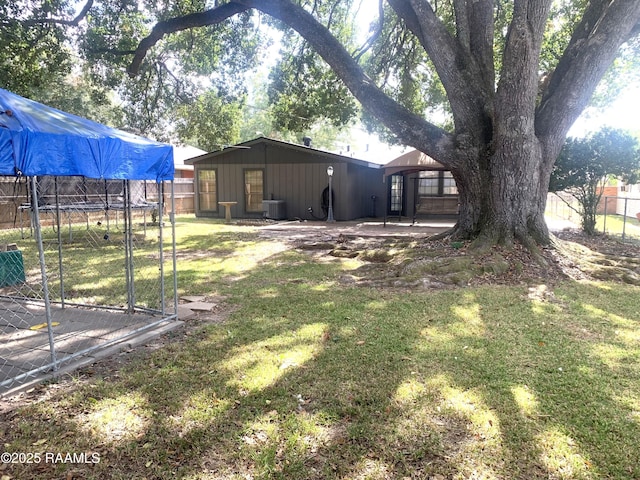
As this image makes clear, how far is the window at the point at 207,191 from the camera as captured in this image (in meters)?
20.0

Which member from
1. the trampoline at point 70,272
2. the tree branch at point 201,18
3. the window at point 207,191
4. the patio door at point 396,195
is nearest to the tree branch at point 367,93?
the tree branch at point 201,18

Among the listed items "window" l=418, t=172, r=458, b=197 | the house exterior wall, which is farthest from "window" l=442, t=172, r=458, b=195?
the house exterior wall

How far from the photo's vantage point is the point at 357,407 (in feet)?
9.77

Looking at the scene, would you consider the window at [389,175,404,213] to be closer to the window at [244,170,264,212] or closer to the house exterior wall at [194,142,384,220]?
the house exterior wall at [194,142,384,220]

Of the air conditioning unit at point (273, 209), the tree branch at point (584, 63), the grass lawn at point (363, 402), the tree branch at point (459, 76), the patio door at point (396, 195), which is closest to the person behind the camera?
the grass lawn at point (363, 402)

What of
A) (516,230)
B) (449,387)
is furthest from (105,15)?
(449,387)

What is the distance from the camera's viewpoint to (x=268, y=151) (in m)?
19.0

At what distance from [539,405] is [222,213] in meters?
17.9

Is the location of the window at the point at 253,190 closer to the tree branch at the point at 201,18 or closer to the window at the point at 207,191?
the window at the point at 207,191

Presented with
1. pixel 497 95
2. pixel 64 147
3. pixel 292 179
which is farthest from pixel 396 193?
pixel 64 147

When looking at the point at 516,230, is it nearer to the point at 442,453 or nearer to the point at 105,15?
the point at 442,453

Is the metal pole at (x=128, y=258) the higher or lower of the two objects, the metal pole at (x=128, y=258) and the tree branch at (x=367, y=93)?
the lower

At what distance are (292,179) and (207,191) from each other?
14.1 ft

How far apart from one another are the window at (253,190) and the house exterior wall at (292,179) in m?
0.17
